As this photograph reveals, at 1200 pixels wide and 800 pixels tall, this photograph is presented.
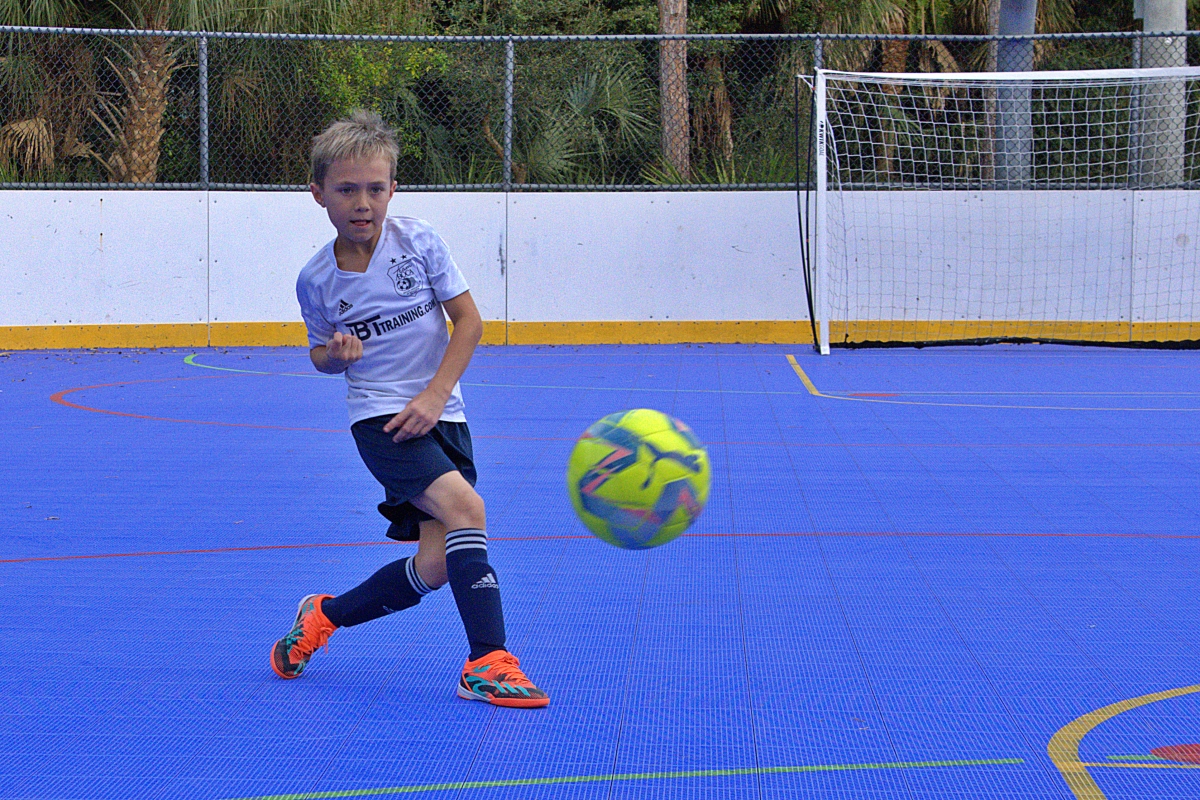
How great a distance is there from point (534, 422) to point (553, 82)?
22.5 feet

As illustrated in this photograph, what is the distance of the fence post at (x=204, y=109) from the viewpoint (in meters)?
12.2

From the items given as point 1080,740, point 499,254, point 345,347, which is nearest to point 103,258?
point 499,254

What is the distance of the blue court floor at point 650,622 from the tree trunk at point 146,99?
604 centimetres

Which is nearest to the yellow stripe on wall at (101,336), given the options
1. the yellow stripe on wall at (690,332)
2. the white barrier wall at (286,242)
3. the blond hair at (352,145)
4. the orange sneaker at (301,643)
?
the yellow stripe on wall at (690,332)

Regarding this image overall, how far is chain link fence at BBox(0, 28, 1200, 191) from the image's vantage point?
1294cm

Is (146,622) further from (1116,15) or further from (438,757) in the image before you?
(1116,15)

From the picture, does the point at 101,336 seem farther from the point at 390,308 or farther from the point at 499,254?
the point at 390,308

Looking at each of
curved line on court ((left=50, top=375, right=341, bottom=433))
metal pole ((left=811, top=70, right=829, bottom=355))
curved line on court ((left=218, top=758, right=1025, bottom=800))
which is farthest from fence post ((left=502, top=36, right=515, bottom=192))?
curved line on court ((left=218, top=758, right=1025, bottom=800))

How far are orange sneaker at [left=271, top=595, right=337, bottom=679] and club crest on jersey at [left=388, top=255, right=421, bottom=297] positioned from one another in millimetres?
917

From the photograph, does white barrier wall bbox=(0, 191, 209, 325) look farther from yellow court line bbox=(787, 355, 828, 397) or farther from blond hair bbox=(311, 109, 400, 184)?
blond hair bbox=(311, 109, 400, 184)

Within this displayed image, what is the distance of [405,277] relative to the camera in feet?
10.7

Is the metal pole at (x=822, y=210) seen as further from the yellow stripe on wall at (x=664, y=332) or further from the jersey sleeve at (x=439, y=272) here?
the jersey sleeve at (x=439, y=272)

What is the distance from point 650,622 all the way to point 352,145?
5.61 feet

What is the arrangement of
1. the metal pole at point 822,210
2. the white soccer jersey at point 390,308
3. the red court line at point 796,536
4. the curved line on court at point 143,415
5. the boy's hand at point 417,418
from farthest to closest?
the metal pole at point 822,210 → the curved line on court at point 143,415 → the red court line at point 796,536 → the white soccer jersey at point 390,308 → the boy's hand at point 417,418
